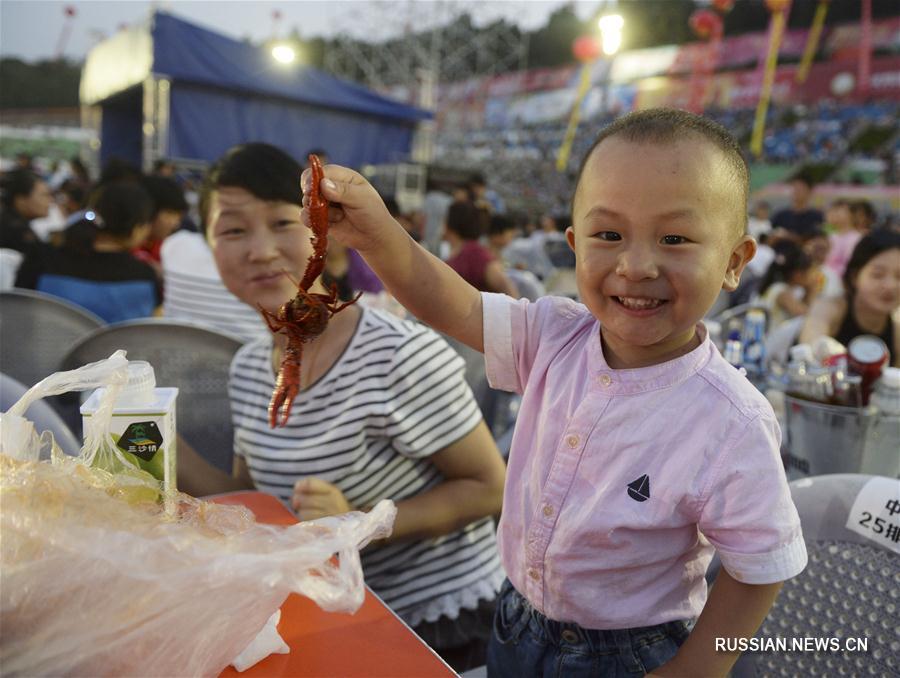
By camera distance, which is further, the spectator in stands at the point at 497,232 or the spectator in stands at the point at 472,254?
the spectator in stands at the point at 497,232

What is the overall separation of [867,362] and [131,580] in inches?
71.6

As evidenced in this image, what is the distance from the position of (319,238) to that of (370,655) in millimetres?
594

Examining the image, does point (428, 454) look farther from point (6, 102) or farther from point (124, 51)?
point (6, 102)

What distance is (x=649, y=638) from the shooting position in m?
1.09

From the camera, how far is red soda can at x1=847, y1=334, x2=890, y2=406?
5.65 feet

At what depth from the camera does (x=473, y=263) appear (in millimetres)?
5051

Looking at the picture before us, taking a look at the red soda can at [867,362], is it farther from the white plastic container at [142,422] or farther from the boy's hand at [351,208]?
the white plastic container at [142,422]

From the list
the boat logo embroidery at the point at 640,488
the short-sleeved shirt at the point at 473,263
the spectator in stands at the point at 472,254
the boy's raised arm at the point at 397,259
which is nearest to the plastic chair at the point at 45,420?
the boy's raised arm at the point at 397,259

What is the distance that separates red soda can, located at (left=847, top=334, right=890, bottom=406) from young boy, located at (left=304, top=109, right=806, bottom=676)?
2.95 ft

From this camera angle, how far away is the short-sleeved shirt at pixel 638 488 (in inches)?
36.9

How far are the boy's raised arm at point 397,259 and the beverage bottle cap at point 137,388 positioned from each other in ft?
1.06

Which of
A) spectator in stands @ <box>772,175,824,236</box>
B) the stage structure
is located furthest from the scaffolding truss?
spectator in stands @ <box>772,175,824,236</box>

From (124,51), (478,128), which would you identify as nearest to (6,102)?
(478,128)

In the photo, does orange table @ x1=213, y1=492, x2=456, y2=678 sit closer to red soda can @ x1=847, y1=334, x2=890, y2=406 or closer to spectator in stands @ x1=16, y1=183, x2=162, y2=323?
red soda can @ x1=847, y1=334, x2=890, y2=406
